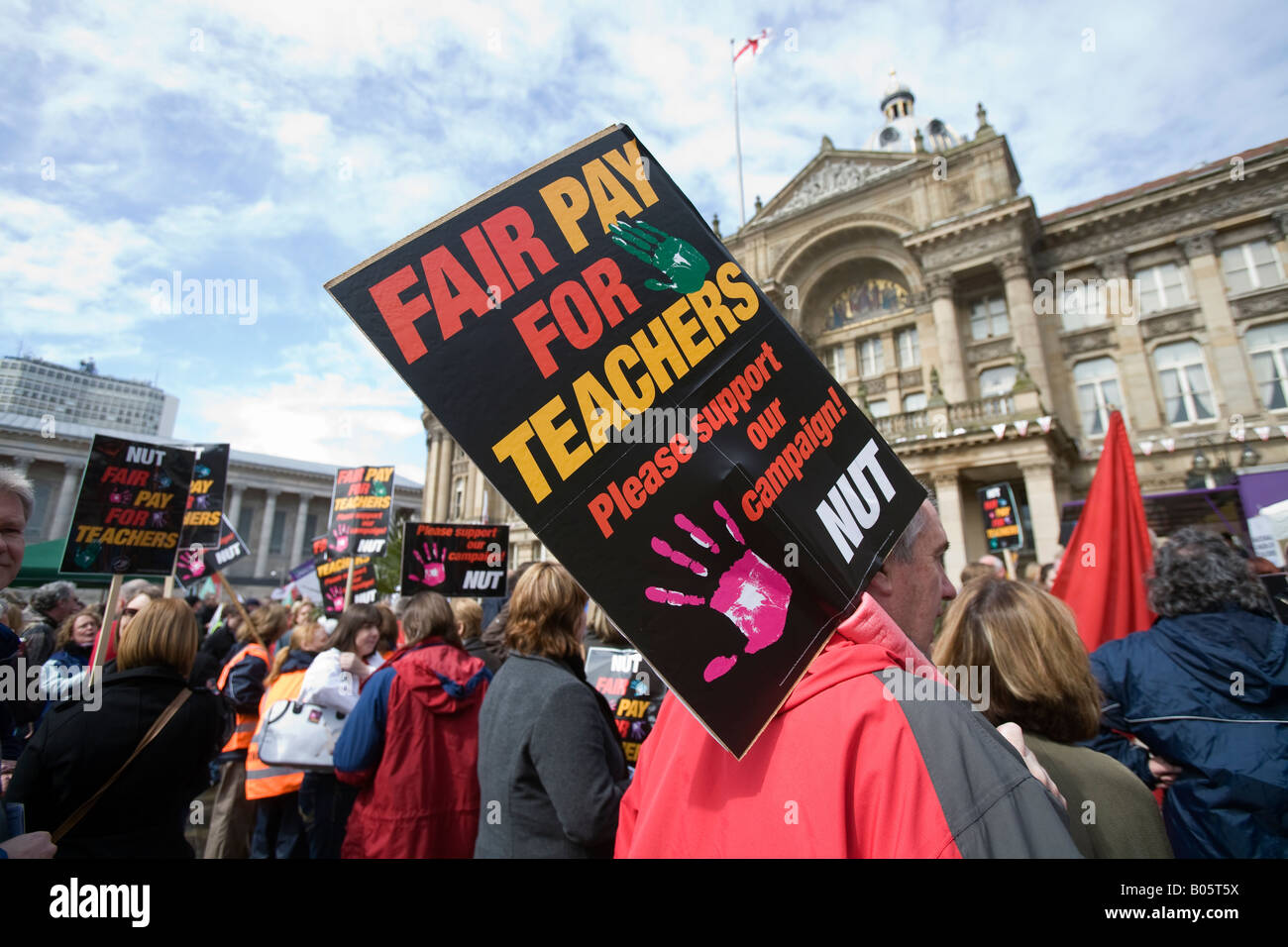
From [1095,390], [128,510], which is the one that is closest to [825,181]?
[1095,390]

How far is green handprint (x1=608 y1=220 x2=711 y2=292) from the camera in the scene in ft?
4.21

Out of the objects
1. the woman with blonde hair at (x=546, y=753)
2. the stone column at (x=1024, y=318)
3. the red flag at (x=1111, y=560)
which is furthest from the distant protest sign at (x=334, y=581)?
the stone column at (x=1024, y=318)

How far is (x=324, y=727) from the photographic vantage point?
436cm

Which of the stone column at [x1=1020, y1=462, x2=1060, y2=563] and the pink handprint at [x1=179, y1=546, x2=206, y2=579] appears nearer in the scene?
the pink handprint at [x1=179, y1=546, x2=206, y2=579]

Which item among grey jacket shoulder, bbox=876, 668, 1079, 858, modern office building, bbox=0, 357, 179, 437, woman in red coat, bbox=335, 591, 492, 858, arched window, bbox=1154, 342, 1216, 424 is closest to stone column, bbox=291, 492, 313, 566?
modern office building, bbox=0, 357, 179, 437

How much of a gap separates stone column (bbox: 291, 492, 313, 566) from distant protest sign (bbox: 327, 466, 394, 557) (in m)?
57.1

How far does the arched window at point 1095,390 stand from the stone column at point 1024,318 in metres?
1.01

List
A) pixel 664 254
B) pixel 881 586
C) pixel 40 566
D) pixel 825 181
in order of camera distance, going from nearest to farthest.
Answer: pixel 664 254 → pixel 881 586 → pixel 40 566 → pixel 825 181

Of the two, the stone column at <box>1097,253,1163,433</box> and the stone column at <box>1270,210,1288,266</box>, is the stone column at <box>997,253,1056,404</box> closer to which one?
the stone column at <box>1097,253,1163,433</box>

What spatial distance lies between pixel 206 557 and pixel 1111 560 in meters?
11.9

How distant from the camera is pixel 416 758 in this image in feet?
11.3

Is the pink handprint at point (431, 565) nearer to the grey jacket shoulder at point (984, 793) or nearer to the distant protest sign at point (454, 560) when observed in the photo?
the distant protest sign at point (454, 560)

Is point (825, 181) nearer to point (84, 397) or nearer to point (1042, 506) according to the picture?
point (1042, 506)
